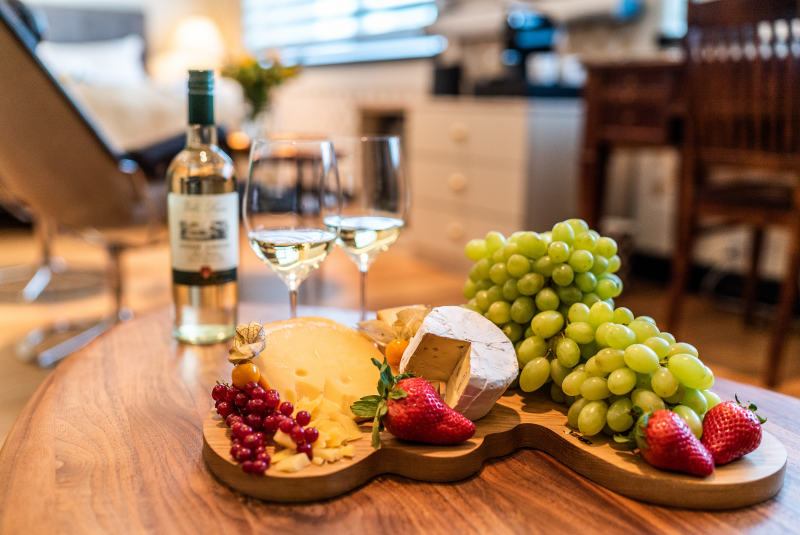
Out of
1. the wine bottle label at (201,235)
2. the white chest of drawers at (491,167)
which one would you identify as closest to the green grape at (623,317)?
the wine bottle label at (201,235)

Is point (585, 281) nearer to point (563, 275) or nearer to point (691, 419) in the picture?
point (563, 275)

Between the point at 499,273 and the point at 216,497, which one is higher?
the point at 499,273

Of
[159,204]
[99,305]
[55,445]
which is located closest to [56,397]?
[55,445]

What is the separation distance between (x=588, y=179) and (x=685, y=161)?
0.50 meters

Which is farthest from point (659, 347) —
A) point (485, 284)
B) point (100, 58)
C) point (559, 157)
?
point (100, 58)

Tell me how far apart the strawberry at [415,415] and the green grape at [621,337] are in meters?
0.15

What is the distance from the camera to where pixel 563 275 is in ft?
2.26

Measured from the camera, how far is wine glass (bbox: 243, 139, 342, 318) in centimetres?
74

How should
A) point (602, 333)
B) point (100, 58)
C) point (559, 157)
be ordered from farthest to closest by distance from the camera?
point (100, 58) < point (559, 157) < point (602, 333)

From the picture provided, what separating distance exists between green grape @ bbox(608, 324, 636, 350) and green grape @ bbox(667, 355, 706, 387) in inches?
1.5

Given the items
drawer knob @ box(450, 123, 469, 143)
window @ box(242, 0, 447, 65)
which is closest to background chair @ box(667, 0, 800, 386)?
drawer knob @ box(450, 123, 469, 143)

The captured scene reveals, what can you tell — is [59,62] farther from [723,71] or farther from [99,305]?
[723,71]

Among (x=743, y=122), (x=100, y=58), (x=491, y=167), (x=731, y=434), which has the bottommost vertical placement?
(x=731, y=434)

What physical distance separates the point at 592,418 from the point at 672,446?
0.27ft
